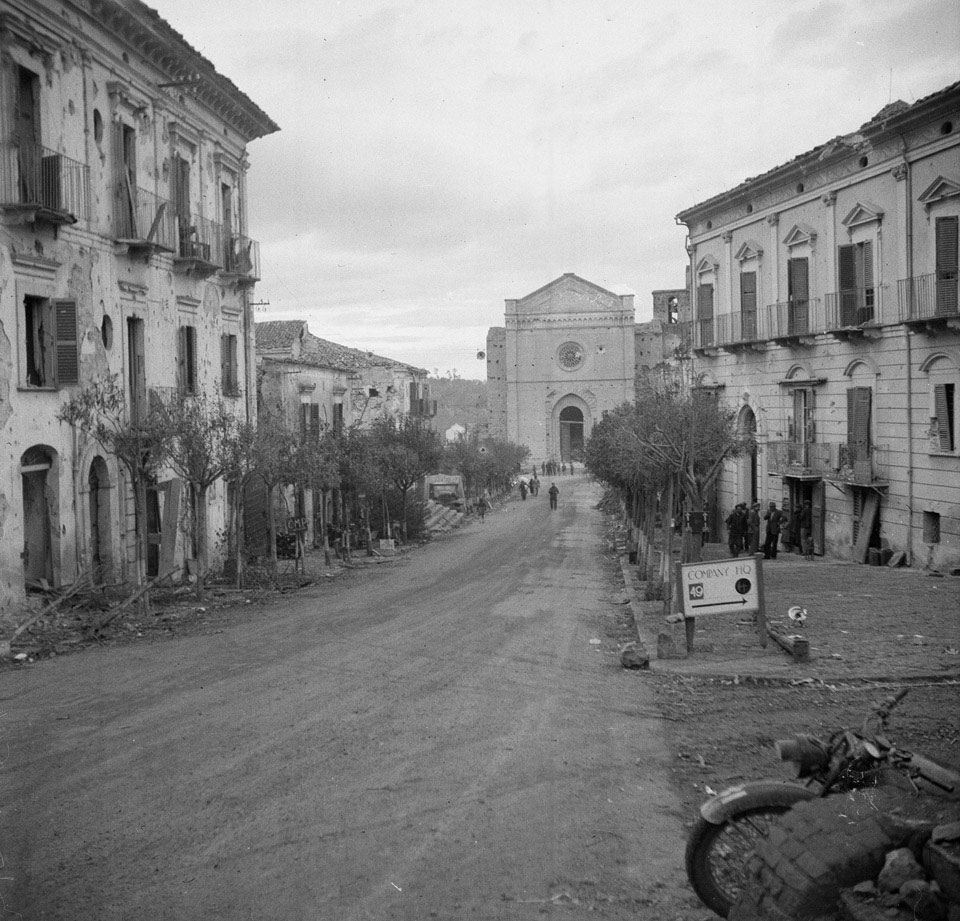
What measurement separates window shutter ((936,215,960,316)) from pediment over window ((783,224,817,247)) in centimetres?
513

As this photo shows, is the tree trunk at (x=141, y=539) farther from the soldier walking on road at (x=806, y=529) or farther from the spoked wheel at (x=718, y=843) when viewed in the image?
the soldier walking on road at (x=806, y=529)

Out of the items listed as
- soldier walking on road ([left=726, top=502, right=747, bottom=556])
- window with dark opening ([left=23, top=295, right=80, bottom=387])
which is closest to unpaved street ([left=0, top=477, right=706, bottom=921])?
window with dark opening ([left=23, top=295, right=80, bottom=387])

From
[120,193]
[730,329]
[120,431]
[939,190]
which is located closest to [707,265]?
[730,329]

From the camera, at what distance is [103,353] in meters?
19.1

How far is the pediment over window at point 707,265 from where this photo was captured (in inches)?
1247

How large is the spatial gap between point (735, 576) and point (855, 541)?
13794mm

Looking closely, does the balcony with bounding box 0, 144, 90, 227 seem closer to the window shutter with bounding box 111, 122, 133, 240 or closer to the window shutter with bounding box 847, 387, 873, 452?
the window shutter with bounding box 111, 122, 133, 240

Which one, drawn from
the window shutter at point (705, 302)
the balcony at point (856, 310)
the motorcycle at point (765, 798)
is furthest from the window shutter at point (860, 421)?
the motorcycle at point (765, 798)

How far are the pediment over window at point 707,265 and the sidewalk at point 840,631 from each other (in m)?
13.0

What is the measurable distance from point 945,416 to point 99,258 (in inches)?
671

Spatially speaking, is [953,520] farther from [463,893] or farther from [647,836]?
[463,893]

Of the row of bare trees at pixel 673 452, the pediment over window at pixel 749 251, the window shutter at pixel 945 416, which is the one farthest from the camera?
the pediment over window at pixel 749 251

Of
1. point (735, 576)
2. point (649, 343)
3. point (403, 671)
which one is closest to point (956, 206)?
point (735, 576)

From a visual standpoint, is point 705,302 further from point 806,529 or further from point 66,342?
point 66,342
